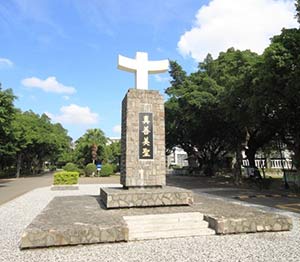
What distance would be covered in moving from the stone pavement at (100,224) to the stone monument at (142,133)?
53.4 inches

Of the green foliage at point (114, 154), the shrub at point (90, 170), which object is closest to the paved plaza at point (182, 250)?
the shrub at point (90, 170)

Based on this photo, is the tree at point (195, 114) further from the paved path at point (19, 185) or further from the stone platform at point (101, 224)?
the stone platform at point (101, 224)

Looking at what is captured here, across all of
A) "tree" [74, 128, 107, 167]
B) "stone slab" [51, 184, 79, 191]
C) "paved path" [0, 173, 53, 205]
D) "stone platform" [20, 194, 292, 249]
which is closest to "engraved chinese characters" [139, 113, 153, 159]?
"stone platform" [20, 194, 292, 249]

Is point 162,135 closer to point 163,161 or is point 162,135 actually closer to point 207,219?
point 163,161

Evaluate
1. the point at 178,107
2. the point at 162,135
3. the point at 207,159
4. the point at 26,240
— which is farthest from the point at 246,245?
the point at 207,159

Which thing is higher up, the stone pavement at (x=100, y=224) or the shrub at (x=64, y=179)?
the shrub at (x=64, y=179)

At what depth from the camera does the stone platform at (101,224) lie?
5355mm

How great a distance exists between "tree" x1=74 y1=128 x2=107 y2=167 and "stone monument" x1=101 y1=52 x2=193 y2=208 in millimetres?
25078

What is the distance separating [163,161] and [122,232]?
4122mm

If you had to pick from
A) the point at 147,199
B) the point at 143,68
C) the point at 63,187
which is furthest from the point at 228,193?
the point at 63,187

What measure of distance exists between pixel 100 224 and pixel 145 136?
163 inches

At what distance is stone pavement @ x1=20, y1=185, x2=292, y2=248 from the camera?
536 cm

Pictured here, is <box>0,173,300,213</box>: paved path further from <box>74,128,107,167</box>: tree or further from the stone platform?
<box>74,128,107,167</box>: tree

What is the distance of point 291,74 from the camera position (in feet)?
40.1
